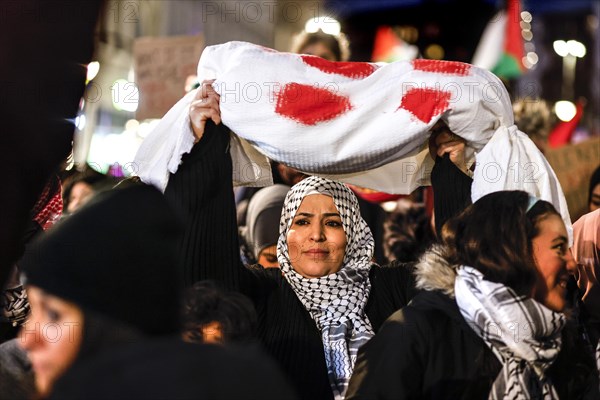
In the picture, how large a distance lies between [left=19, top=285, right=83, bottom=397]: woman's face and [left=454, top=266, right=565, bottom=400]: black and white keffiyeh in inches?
57.5

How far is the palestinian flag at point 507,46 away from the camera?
8.57 meters

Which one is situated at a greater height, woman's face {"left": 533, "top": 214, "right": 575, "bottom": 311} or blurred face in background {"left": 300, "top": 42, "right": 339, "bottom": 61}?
blurred face in background {"left": 300, "top": 42, "right": 339, "bottom": 61}

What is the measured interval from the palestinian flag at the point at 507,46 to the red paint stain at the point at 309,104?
18.2 feet

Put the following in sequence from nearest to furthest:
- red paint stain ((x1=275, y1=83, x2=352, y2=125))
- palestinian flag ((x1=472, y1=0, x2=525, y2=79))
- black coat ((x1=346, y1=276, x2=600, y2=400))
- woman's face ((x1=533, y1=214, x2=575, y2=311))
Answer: black coat ((x1=346, y1=276, x2=600, y2=400)) < woman's face ((x1=533, y1=214, x2=575, y2=311)) < red paint stain ((x1=275, y1=83, x2=352, y2=125)) < palestinian flag ((x1=472, y1=0, x2=525, y2=79))

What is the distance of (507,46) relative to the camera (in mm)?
8680

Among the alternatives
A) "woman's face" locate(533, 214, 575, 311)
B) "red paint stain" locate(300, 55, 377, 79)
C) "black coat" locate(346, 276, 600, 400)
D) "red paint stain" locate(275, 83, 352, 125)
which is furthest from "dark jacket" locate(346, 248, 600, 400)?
"red paint stain" locate(300, 55, 377, 79)

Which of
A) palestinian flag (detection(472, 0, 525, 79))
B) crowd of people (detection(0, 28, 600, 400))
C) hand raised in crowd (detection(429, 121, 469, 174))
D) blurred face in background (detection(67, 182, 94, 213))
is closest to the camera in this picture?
crowd of people (detection(0, 28, 600, 400))

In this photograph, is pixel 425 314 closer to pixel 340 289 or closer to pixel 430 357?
pixel 430 357

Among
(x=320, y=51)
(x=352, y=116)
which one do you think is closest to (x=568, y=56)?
(x=320, y=51)

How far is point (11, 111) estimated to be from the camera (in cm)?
254

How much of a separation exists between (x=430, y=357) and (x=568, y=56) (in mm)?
17919

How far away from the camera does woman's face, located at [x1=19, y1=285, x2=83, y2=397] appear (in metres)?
1.85

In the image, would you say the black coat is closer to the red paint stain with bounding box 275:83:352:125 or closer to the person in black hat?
the red paint stain with bounding box 275:83:352:125

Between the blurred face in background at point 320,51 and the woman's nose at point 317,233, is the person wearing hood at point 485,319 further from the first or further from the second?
the blurred face in background at point 320,51
